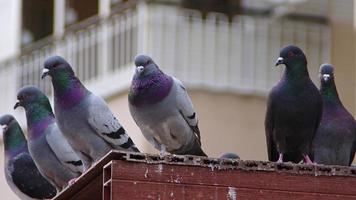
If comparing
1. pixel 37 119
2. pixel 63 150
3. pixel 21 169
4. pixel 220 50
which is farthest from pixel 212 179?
pixel 220 50

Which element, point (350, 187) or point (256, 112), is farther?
point (256, 112)

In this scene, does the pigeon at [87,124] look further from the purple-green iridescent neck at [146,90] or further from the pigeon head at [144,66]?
the pigeon head at [144,66]

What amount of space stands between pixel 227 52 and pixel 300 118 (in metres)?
9.89

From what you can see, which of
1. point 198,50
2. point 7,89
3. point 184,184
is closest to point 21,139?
point 184,184

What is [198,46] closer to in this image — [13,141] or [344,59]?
[344,59]

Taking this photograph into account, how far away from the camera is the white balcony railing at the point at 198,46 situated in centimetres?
2570

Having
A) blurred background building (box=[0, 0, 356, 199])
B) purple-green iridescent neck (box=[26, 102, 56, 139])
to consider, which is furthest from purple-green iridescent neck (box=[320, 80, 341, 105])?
blurred background building (box=[0, 0, 356, 199])

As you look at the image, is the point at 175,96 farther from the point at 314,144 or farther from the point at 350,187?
the point at 350,187

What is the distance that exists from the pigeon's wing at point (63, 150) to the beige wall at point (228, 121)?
7500 mm

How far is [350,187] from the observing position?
47.4 feet

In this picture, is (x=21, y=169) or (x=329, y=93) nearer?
(x=329, y=93)

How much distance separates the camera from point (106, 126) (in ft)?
55.8

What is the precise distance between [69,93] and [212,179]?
324 cm

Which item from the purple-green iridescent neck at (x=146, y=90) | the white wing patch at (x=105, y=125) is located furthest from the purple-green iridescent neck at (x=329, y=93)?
the white wing patch at (x=105, y=125)
